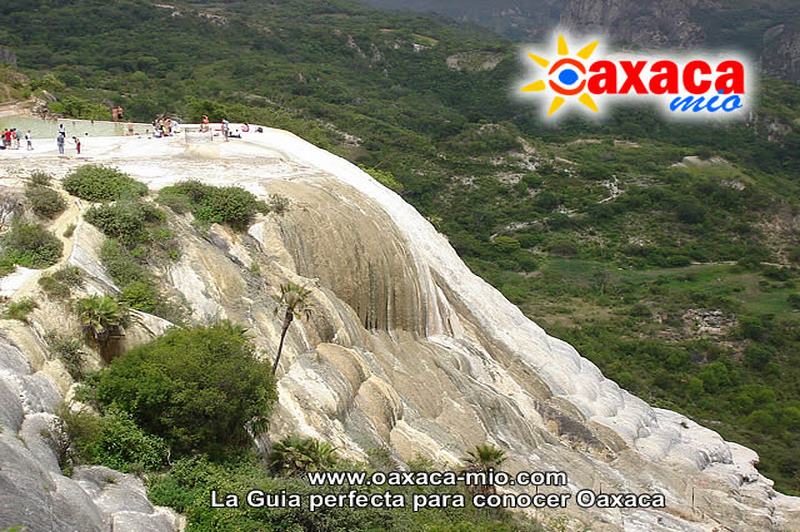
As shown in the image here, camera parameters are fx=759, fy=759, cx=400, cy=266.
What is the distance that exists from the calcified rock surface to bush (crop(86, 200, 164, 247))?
1.35 ft

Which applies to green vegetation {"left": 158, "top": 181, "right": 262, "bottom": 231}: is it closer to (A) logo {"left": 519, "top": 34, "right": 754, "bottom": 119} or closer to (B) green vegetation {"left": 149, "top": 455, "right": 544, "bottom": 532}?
(B) green vegetation {"left": 149, "top": 455, "right": 544, "bottom": 532}

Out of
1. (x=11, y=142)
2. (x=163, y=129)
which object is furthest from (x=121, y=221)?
(x=163, y=129)

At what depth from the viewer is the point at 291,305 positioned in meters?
20.7

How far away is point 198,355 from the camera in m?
17.2

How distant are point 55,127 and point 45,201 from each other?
50.8 feet

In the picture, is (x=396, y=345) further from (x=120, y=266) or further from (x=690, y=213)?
(x=690, y=213)

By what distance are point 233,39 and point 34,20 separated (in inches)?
1753

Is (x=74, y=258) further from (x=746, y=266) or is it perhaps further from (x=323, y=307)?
(x=746, y=266)

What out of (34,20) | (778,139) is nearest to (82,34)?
(34,20)

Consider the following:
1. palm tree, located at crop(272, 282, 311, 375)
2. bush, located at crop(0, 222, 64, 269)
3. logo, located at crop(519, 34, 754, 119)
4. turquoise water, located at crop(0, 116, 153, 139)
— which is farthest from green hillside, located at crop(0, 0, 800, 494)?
palm tree, located at crop(272, 282, 311, 375)

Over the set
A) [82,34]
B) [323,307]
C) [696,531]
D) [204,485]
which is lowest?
[696,531]

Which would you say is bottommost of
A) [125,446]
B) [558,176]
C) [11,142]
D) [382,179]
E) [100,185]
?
[558,176]

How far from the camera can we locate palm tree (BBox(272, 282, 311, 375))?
68.0ft

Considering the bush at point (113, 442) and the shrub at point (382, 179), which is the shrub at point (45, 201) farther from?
the shrub at point (382, 179)
